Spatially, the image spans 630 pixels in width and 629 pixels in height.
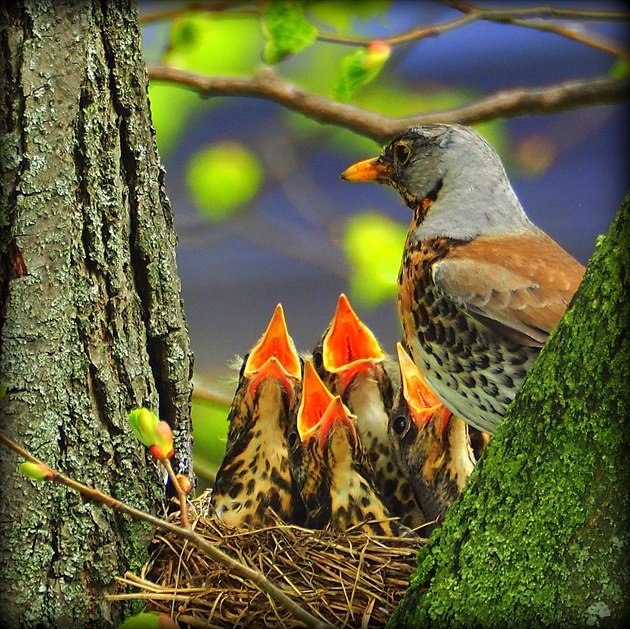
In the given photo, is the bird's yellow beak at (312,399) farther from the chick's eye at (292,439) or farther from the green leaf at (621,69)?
the green leaf at (621,69)

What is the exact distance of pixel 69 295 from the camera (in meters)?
1.51

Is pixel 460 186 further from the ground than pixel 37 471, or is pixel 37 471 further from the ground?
pixel 460 186

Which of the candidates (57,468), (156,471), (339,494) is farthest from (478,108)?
(57,468)

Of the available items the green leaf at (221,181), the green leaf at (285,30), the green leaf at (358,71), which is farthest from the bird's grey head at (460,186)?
the green leaf at (221,181)

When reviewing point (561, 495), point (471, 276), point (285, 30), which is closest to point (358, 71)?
point (285, 30)

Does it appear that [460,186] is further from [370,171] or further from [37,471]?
[37,471]

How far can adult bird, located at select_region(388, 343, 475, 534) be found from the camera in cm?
193

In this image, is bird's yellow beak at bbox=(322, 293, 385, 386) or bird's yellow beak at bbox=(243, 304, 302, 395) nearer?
bird's yellow beak at bbox=(243, 304, 302, 395)

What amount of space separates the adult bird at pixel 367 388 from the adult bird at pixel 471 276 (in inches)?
10.8

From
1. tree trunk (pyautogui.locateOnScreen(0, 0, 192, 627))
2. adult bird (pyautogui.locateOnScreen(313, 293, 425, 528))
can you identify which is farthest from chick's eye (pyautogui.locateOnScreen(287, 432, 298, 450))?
tree trunk (pyautogui.locateOnScreen(0, 0, 192, 627))

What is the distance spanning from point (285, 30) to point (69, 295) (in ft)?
2.84

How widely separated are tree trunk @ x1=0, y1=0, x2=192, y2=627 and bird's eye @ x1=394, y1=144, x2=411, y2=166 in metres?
0.64

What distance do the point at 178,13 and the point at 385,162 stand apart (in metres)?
0.75

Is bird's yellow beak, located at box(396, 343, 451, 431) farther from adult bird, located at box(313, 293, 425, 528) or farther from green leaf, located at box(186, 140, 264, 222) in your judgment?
green leaf, located at box(186, 140, 264, 222)
